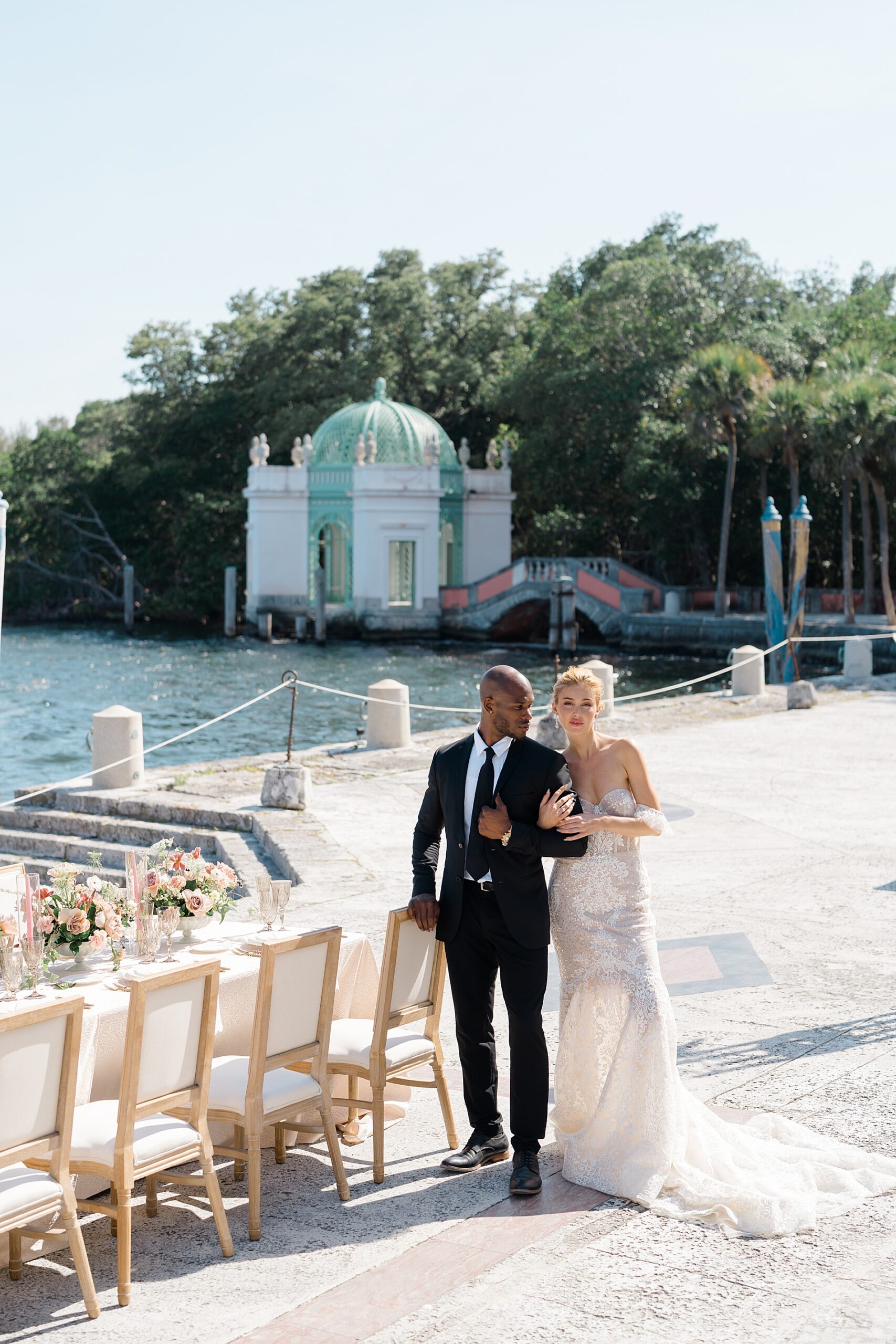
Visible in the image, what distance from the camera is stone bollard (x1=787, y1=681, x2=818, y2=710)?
20.2 meters

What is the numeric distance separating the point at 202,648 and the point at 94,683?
10828mm

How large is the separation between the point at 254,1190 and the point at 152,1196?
14.3 inches

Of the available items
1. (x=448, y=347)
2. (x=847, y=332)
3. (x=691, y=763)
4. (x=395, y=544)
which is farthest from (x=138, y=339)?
(x=691, y=763)

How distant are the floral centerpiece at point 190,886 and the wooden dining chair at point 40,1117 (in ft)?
3.87

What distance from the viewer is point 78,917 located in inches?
192

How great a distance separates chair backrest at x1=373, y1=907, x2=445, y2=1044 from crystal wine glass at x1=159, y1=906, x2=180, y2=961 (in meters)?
0.73

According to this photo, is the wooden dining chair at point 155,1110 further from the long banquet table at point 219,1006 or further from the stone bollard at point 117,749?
the stone bollard at point 117,749

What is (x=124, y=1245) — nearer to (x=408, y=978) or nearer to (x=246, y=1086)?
(x=246, y=1086)

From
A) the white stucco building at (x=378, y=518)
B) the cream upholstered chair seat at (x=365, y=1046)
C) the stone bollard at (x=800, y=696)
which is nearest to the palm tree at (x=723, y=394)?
the white stucco building at (x=378, y=518)

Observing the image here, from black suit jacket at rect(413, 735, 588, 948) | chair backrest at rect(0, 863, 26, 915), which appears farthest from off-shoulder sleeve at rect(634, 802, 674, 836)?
chair backrest at rect(0, 863, 26, 915)

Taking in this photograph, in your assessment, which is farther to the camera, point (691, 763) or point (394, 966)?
point (691, 763)

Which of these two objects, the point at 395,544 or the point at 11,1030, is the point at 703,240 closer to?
the point at 395,544

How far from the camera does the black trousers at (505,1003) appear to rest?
15.5ft

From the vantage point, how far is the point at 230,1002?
4.96 m
